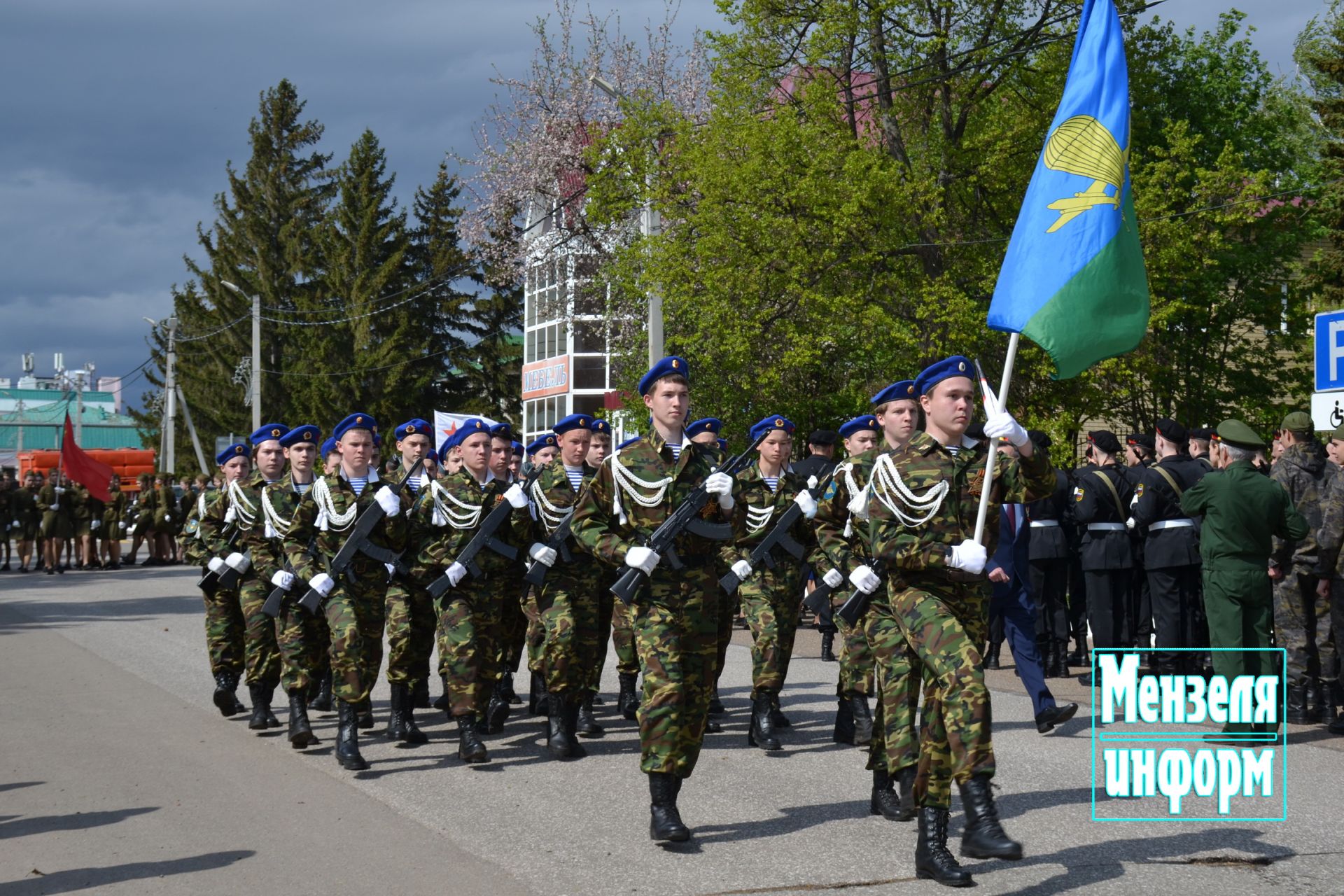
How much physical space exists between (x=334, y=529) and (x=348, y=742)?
1.36 m

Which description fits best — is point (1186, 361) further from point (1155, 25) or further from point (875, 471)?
point (875, 471)

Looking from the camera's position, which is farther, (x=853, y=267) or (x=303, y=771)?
(x=853, y=267)

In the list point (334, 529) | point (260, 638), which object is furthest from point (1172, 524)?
point (260, 638)

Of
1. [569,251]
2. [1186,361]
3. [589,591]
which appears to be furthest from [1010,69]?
[589,591]

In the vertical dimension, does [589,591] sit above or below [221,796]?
above

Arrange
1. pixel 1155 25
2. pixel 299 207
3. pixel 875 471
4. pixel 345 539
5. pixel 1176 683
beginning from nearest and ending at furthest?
pixel 875 471, pixel 345 539, pixel 1176 683, pixel 1155 25, pixel 299 207

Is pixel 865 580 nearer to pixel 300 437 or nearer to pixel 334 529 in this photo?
pixel 334 529

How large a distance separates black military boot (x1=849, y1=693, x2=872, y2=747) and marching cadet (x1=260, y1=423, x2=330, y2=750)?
3475mm

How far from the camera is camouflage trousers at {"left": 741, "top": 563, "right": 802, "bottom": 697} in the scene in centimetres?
878

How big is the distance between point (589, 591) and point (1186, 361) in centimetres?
1995

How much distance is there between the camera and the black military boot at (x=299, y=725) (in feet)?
28.9

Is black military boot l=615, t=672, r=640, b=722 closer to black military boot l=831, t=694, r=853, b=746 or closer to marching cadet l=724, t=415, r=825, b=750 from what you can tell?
marching cadet l=724, t=415, r=825, b=750

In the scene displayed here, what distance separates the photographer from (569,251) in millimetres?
35656

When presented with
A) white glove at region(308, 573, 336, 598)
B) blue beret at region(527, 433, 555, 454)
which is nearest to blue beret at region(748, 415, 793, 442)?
blue beret at region(527, 433, 555, 454)
